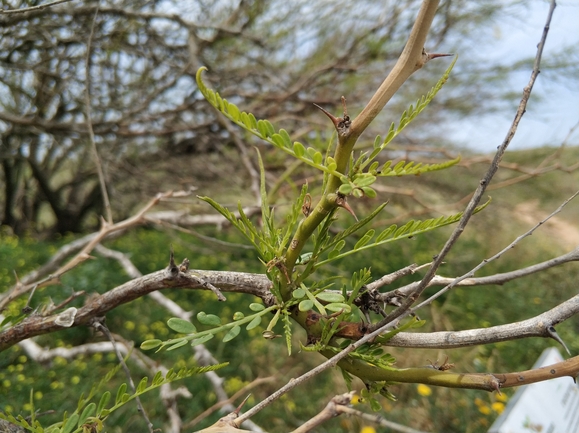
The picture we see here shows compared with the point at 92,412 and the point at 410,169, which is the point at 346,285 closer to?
the point at 410,169

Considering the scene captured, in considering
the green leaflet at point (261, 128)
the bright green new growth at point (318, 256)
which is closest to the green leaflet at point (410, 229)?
the bright green new growth at point (318, 256)

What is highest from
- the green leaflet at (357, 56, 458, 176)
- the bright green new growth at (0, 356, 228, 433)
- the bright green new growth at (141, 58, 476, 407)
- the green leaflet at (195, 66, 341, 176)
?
the green leaflet at (195, 66, 341, 176)

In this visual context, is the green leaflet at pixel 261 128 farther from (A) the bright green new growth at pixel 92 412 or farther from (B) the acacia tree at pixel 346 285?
(A) the bright green new growth at pixel 92 412

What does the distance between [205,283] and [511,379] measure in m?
0.32

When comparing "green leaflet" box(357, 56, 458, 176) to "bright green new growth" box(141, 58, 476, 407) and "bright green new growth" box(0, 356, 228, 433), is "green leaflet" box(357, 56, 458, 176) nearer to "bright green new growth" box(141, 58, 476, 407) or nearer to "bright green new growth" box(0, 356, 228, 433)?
"bright green new growth" box(141, 58, 476, 407)

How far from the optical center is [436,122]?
3926 mm

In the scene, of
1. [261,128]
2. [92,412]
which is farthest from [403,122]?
[92,412]

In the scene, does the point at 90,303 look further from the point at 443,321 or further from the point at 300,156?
the point at 443,321

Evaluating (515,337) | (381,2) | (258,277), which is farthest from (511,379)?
(381,2)

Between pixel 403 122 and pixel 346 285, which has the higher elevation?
pixel 403 122

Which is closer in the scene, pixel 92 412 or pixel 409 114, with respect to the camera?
pixel 409 114

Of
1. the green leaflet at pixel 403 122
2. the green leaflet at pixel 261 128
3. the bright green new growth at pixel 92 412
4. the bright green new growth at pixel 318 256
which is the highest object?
the green leaflet at pixel 261 128

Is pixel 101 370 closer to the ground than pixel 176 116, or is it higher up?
closer to the ground

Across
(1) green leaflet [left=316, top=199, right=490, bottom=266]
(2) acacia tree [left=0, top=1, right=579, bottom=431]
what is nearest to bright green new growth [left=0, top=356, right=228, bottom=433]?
(2) acacia tree [left=0, top=1, right=579, bottom=431]
